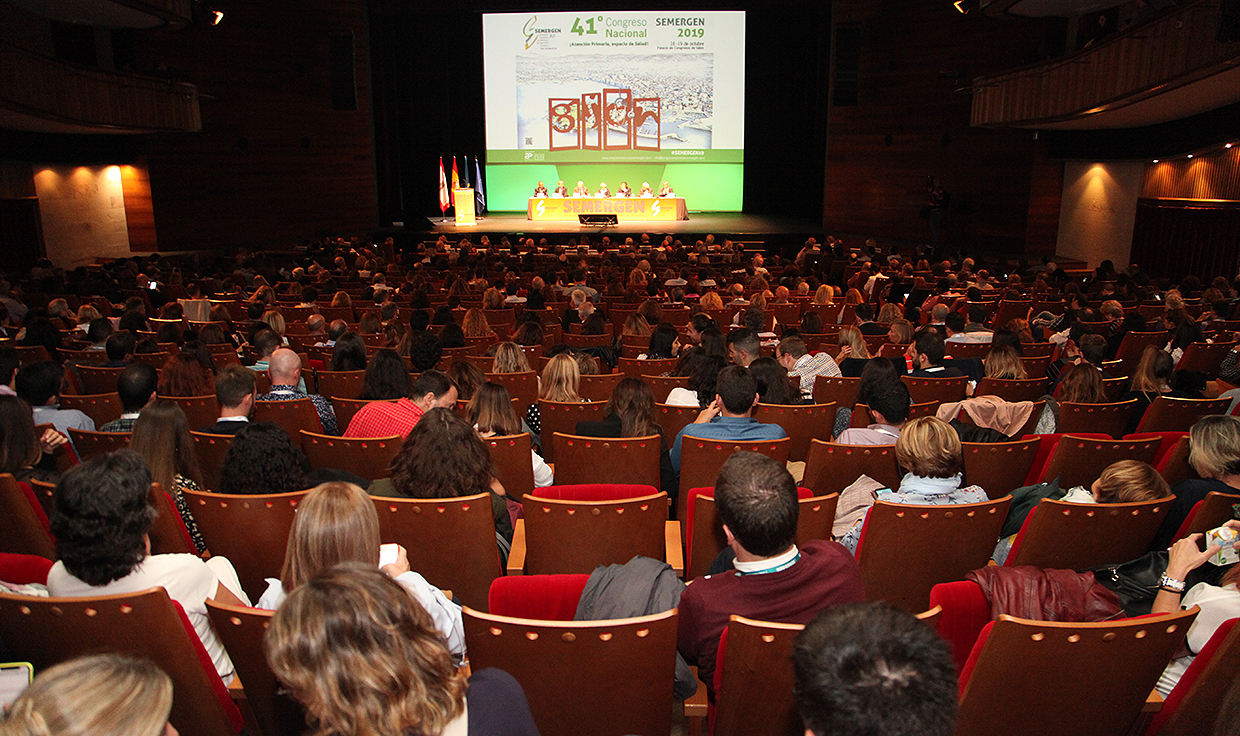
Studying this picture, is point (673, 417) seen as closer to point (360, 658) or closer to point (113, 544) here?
point (113, 544)

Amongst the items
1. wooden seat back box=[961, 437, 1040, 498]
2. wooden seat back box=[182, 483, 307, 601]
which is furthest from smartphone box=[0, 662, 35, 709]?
wooden seat back box=[961, 437, 1040, 498]

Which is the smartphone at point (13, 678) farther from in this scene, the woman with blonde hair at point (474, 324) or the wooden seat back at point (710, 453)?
the woman with blonde hair at point (474, 324)

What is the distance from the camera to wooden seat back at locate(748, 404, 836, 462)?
15.5 feet

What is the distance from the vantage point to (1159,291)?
34.6 ft

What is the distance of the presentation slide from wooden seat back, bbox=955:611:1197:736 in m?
19.7

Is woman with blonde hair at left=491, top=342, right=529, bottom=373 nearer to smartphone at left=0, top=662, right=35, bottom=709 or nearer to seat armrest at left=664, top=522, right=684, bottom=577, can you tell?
seat armrest at left=664, top=522, right=684, bottom=577

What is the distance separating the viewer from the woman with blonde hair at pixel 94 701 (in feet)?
4.24

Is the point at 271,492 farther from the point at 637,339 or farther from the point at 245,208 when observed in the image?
the point at 245,208

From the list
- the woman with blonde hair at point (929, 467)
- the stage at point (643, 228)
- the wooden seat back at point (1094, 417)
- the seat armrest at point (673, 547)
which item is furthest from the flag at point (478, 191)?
the woman with blonde hair at point (929, 467)

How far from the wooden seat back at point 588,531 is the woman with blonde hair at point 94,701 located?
64.5 inches

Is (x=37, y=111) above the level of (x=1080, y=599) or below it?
above

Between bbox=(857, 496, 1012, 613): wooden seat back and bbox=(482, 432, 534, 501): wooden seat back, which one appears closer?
bbox=(857, 496, 1012, 613): wooden seat back

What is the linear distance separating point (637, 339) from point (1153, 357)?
12.9 ft

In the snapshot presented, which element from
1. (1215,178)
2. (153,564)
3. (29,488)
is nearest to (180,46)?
(29,488)
